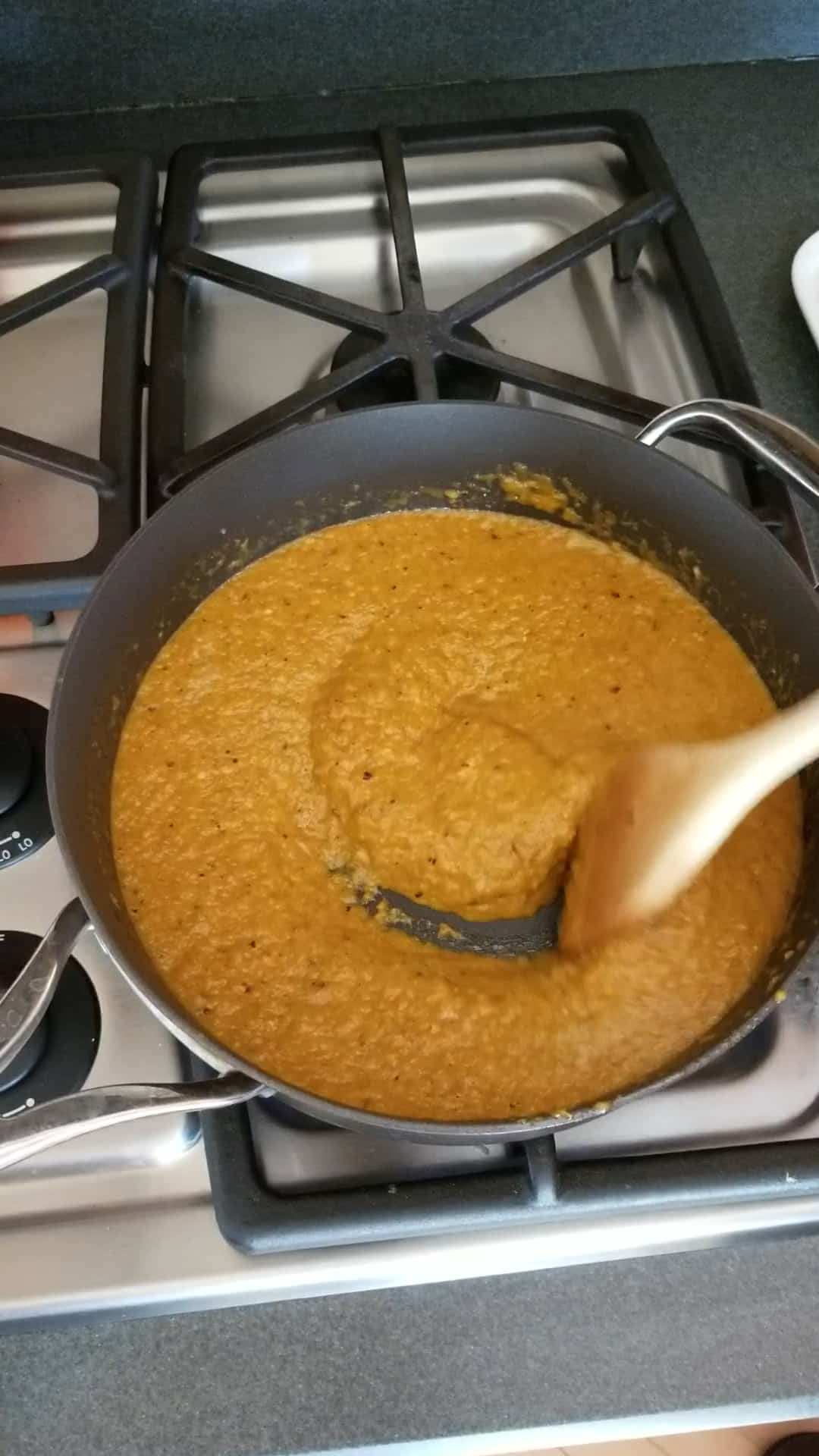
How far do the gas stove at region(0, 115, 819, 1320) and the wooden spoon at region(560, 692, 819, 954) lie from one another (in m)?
0.12

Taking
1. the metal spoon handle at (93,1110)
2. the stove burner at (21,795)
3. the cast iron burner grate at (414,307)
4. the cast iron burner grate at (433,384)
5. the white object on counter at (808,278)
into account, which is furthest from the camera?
the white object on counter at (808,278)

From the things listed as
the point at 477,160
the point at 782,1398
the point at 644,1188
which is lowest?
the point at 782,1398

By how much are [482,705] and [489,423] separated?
0.76ft

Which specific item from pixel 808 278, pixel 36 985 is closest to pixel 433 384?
pixel 808 278

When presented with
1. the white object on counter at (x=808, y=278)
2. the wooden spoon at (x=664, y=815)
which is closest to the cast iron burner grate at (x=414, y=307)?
the white object on counter at (x=808, y=278)

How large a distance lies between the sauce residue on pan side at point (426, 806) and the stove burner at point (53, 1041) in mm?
73

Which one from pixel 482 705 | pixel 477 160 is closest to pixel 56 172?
pixel 477 160

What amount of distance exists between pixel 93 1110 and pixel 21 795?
0.28 meters

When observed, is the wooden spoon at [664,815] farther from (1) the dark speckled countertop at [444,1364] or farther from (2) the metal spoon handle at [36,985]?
(2) the metal spoon handle at [36,985]

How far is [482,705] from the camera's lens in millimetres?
903

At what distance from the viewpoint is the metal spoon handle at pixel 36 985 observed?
1.97ft

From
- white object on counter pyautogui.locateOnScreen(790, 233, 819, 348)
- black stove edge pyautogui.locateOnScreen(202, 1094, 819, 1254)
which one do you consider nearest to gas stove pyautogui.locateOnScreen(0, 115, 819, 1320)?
black stove edge pyautogui.locateOnScreen(202, 1094, 819, 1254)

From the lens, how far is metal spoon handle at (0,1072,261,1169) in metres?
0.55

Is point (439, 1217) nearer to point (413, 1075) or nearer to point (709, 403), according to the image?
point (413, 1075)
